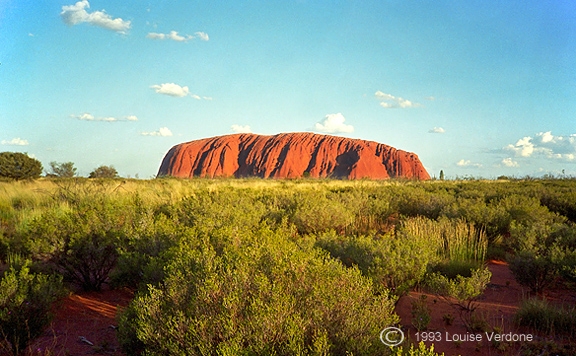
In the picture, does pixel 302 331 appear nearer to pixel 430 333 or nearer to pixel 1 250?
pixel 430 333

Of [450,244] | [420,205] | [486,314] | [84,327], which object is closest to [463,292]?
[486,314]

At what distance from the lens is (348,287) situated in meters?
3.23

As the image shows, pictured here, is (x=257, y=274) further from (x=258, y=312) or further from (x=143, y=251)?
(x=143, y=251)

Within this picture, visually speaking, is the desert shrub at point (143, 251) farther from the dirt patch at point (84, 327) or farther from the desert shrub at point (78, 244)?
the dirt patch at point (84, 327)

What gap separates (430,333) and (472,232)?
4.15 m

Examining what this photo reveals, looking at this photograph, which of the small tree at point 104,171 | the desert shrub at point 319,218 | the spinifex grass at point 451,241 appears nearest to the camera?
the spinifex grass at point 451,241

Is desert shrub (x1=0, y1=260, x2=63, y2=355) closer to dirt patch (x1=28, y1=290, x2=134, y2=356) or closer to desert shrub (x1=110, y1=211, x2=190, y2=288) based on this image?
dirt patch (x1=28, y1=290, x2=134, y2=356)

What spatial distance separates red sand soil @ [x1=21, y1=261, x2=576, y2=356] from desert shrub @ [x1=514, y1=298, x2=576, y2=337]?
0.55 feet

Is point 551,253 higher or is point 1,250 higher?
point 551,253

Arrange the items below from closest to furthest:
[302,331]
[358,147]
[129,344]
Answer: [302,331]
[129,344]
[358,147]

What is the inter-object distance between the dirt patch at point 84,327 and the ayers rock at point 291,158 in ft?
263

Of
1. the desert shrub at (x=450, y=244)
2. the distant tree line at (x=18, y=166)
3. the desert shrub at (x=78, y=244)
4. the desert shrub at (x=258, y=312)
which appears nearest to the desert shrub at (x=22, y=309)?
the desert shrub at (x=258, y=312)

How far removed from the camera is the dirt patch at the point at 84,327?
3.86 meters

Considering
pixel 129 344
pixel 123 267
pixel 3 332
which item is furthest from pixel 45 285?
pixel 129 344
